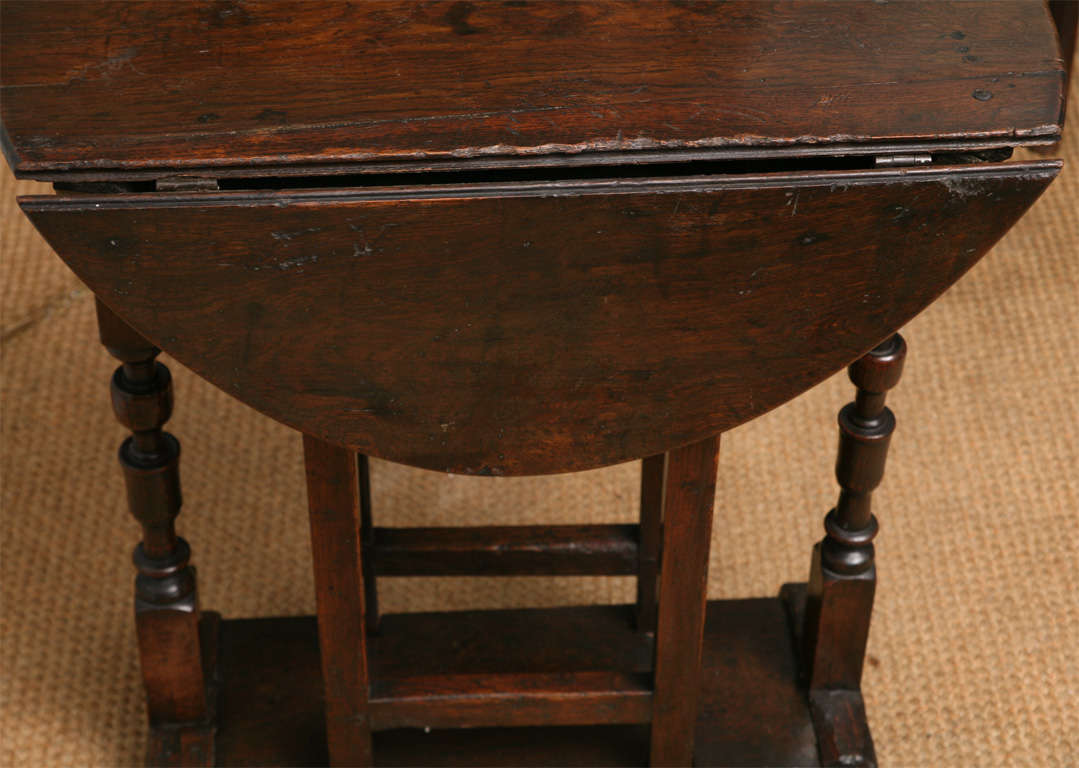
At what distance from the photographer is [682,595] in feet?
4.58

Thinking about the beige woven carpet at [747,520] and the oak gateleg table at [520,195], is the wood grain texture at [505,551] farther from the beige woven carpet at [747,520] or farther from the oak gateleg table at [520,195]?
the oak gateleg table at [520,195]

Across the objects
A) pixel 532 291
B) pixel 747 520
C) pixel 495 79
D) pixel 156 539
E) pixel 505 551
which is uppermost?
pixel 495 79

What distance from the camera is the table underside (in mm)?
1556

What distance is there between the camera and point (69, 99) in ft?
3.68

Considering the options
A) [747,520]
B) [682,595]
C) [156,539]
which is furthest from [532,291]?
[747,520]

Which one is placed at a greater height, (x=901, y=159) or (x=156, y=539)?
(x=901, y=159)

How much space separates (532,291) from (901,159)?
281 millimetres

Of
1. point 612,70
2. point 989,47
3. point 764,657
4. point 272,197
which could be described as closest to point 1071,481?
point 764,657

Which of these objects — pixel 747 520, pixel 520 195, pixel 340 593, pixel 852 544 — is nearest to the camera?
pixel 520 195

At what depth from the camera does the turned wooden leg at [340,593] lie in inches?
51.7

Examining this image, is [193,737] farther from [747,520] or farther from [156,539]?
[747,520]

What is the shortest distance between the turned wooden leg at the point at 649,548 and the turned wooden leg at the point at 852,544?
0.53 ft

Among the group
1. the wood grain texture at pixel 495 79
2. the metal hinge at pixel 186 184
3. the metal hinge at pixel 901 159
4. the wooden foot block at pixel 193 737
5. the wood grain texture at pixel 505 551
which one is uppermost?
the wood grain texture at pixel 495 79

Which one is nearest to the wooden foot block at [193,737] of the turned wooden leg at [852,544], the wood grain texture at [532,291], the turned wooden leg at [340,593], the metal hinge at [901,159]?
the turned wooden leg at [340,593]
